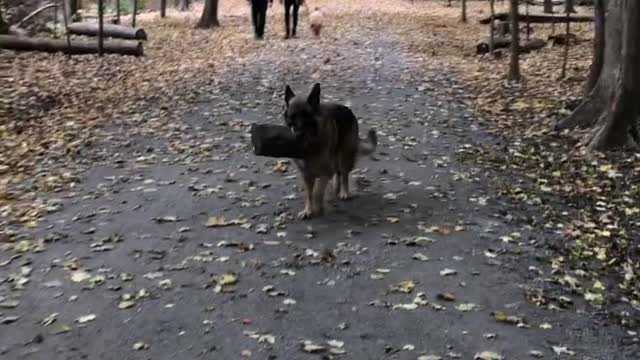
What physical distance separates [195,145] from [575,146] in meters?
5.33

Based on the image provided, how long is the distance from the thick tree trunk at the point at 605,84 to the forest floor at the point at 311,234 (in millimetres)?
499

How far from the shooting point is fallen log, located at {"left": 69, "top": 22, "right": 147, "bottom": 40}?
74.7 feet

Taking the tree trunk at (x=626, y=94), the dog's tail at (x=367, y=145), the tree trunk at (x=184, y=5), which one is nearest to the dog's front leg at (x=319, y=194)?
the dog's tail at (x=367, y=145)

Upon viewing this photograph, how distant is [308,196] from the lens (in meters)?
7.98

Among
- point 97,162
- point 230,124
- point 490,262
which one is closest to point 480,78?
point 230,124

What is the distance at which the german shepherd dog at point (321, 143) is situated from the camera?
738 centimetres

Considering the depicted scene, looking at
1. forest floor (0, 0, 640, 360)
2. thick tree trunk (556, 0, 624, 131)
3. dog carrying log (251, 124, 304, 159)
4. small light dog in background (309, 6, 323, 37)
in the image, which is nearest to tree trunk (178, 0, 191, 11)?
small light dog in background (309, 6, 323, 37)

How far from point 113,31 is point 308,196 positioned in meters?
16.7

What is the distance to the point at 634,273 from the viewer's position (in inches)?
265

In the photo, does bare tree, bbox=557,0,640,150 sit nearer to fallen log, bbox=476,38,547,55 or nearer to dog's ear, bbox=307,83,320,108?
dog's ear, bbox=307,83,320,108

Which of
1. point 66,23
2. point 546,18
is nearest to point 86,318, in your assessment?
point 66,23

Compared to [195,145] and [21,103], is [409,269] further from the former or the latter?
[21,103]

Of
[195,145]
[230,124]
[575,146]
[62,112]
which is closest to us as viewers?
[575,146]

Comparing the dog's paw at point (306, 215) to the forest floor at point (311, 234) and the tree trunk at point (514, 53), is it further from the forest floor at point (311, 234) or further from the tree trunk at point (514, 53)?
the tree trunk at point (514, 53)
